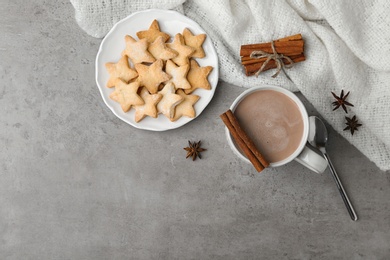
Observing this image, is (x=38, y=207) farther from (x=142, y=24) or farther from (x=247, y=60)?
(x=247, y=60)

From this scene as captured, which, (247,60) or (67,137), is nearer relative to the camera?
(247,60)

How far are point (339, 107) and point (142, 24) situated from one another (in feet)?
2.24

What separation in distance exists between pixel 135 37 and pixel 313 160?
2.20 feet

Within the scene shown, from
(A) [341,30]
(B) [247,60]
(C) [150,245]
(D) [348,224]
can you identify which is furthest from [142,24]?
(D) [348,224]

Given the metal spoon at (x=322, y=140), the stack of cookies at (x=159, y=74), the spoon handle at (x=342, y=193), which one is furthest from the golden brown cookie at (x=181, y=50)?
the spoon handle at (x=342, y=193)

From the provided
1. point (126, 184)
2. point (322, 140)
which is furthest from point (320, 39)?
point (126, 184)

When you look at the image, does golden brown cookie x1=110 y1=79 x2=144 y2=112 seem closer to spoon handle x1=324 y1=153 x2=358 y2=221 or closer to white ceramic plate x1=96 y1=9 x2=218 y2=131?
white ceramic plate x1=96 y1=9 x2=218 y2=131

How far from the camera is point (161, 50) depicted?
1.35 m

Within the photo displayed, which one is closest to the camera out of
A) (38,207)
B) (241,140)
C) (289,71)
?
(241,140)

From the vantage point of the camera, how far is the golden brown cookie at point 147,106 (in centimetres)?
134

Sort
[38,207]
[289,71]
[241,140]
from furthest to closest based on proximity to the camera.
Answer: [38,207], [289,71], [241,140]

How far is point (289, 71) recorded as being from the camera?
138 centimetres

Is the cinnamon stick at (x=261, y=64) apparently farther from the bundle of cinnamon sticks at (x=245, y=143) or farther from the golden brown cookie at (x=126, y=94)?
the golden brown cookie at (x=126, y=94)

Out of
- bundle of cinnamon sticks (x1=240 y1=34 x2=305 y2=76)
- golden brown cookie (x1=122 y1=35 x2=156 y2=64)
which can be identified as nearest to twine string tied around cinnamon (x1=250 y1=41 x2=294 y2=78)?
bundle of cinnamon sticks (x1=240 y1=34 x2=305 y2=76)
